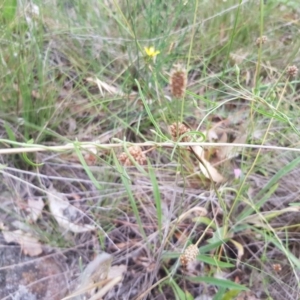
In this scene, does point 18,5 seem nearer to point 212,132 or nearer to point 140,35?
point 140,35

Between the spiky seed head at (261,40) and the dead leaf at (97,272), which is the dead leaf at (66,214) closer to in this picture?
the dead leaf at (97,272)

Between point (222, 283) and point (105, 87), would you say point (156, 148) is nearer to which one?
point (222, 283)

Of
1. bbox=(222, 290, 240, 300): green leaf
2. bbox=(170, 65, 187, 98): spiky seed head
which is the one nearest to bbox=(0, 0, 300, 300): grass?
bbox=(222, 290, 240, 300): green leaf

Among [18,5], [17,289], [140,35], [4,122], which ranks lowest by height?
[17,289]

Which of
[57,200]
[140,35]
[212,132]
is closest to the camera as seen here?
[57,200]

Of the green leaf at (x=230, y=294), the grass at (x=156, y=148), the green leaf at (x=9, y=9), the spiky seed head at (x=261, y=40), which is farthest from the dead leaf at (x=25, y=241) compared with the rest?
the spiky seed head at (x=261, y=40)

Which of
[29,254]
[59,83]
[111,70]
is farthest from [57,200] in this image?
[111,70]
